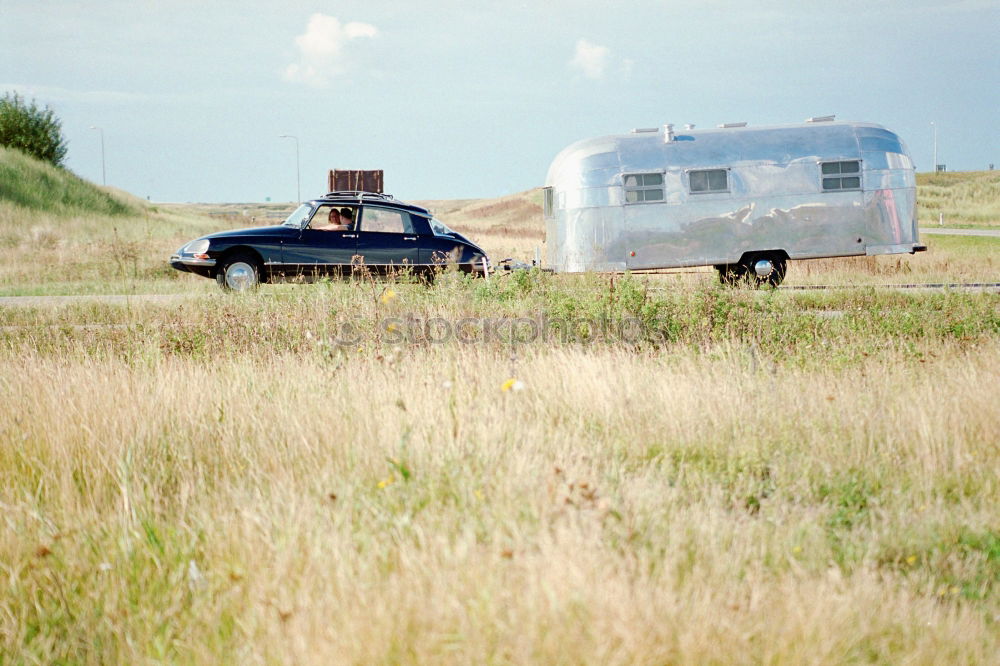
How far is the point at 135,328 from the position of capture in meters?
8.98

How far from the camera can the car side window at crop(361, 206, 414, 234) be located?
13.3m

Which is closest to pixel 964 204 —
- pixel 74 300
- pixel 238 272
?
pixel 238 272

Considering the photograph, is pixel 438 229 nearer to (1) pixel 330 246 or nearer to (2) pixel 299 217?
(1) pixel 330 246

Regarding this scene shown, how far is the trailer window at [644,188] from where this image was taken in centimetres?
1431

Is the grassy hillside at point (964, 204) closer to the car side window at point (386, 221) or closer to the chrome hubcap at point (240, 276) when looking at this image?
the car side window at point (386, 221)

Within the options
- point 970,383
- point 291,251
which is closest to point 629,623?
point 970,383

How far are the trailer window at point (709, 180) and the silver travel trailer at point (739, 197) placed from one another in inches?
0.7

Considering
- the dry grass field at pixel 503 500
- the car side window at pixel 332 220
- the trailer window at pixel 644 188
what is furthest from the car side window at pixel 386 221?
the dry grass field at pixel 503 500

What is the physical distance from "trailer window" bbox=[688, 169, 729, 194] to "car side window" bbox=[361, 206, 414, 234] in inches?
191

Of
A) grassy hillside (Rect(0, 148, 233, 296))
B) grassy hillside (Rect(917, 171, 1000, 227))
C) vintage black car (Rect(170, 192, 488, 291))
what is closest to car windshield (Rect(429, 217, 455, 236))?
→ vintage black car (Rect(170, 192, 488, 291))

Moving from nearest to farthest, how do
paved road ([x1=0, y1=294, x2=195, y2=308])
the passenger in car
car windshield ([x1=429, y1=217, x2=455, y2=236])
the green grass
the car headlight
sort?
paved road ([x1=0, y1=294, x2=195, y2=308])
the car headlight
the passenger in car
car windshield ([x1=429, y1=217, x2=455, y2=236])
the green grass

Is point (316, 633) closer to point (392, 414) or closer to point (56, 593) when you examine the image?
point (56, 593)

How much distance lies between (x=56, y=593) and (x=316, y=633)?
1.34 metres

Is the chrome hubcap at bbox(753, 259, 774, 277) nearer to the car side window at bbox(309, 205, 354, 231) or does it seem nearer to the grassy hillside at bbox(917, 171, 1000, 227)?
the car side window at bbox(309, 205, 354, 231)
